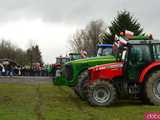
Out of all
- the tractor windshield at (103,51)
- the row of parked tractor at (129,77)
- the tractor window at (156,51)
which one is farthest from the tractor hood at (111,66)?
the tractor windshield at (103,51)

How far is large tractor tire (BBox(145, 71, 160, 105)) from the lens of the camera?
57.2ft

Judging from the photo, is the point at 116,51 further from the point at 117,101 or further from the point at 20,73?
the point at 20,73

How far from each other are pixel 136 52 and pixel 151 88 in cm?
142

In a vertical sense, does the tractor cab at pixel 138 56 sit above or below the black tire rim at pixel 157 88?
above

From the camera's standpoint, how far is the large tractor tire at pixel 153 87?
57.2 ft

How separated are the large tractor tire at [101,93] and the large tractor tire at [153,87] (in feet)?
3.87

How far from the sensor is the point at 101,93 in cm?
1764

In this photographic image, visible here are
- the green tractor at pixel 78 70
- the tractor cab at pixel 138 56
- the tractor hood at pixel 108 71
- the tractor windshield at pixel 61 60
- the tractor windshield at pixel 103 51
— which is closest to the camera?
the tractor cab at pixel 138 56

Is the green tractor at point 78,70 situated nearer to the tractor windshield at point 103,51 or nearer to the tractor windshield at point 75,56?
the tractor windshield at point 103,51

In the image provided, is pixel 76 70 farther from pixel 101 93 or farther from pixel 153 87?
pixel 153 87

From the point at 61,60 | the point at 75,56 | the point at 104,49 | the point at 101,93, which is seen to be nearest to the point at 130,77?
the point at 101,93

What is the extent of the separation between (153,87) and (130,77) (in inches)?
35.3

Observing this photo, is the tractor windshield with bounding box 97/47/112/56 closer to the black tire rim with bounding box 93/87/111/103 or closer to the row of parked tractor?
the row of parked tractor

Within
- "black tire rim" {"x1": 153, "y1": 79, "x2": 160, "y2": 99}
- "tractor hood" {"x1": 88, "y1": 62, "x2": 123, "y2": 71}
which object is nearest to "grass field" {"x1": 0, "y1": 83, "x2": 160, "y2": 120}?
"black tire rim" {"x1": 153, "y1": 79, "x2": 160, "y2": 99}
